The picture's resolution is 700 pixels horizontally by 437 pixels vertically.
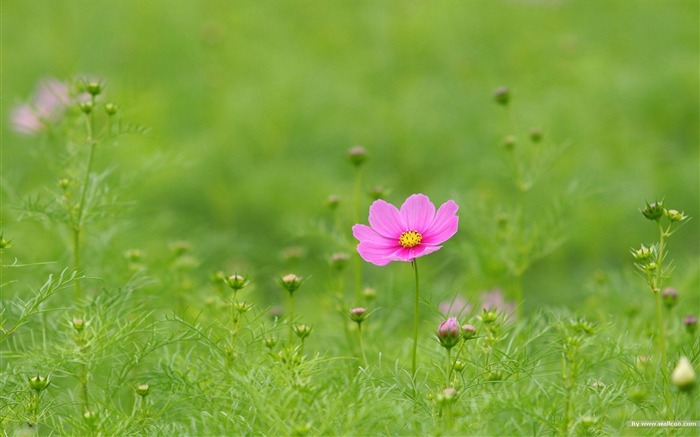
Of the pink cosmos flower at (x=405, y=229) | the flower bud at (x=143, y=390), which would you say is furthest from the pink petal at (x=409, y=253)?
the flower bud at (x=143, y=390)

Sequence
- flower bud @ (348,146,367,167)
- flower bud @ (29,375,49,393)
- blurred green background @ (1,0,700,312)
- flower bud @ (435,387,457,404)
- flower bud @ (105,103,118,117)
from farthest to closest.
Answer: blurred green background @ (1,0,700,312), flower bud @ (348,146,367,167), flower bud @ (105,103,118,117), flower bud @ (29,375,49,393), flower bud @ (435,387,457,404)

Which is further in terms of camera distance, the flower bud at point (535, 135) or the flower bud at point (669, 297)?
the flower bud at point (535, 135)

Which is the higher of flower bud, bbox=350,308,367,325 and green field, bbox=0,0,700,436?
green field, bbox=0,0,700,436

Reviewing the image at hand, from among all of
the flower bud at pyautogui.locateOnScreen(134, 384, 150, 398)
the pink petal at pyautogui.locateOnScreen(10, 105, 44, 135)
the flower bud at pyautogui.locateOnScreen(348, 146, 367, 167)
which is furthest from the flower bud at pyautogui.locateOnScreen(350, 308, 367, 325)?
the pink petal at pyautogui.locateOnScreen(10, 105, 44, 135)

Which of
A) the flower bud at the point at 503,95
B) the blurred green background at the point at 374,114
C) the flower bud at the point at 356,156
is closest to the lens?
the flower bud at the point at 356,156

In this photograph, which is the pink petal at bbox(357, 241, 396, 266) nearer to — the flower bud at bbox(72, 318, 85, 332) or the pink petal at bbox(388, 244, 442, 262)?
the pink petal at bbox(388, 244, 442, 262)

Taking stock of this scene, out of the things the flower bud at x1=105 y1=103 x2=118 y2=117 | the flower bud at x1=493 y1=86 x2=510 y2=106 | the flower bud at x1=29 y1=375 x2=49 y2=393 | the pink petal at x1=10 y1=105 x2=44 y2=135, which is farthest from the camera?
the pink petal at x1=10 y1=105 x2=44 y2=135

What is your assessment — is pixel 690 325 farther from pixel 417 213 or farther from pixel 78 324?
pixel 78 324

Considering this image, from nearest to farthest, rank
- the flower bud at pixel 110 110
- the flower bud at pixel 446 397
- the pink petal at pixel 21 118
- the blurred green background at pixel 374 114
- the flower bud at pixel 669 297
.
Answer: the flower bud at pixel 446 397
the flower bud at pixel 110 110
the flower bud at pixel 669 297
the blurred green background at pixel 374 114
the pink petal at pixel 21 118

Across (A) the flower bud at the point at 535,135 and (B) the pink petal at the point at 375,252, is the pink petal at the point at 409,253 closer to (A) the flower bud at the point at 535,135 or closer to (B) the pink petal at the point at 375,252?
(B) the pink petal at the point at 375,252
